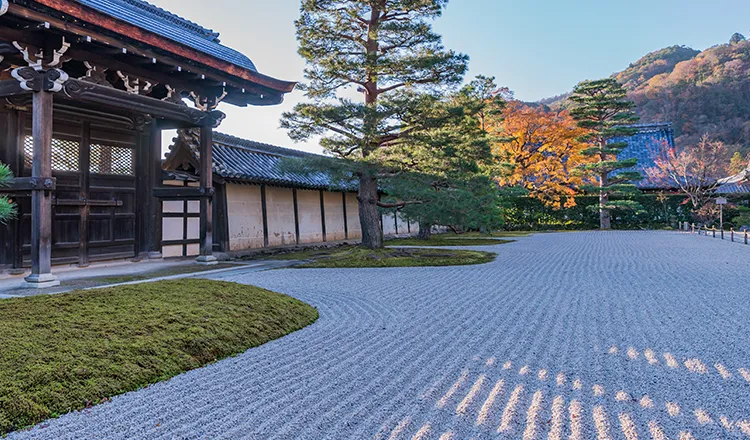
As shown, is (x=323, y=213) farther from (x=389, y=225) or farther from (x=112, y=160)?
(x=112, y=160)

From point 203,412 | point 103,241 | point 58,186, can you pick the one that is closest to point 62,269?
point 103,241

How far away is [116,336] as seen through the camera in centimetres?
330

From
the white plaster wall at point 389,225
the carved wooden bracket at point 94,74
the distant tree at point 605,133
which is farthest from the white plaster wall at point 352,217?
the distant tree at point 605,133

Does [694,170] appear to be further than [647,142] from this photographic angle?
No

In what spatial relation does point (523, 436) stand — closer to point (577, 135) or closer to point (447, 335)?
point (447, 335)

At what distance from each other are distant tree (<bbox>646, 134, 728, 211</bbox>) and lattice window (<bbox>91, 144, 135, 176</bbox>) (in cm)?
2561

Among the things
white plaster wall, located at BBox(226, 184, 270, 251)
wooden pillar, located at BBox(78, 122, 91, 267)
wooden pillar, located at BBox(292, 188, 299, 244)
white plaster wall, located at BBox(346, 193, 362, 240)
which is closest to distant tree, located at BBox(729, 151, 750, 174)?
white plaster wall, located at BBox(346, 193, 362, 240)

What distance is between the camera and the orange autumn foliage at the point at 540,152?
23172 mm

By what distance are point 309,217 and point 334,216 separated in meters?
1.35

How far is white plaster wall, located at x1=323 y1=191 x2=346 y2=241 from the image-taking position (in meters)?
14.4

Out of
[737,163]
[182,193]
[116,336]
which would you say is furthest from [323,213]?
[737,163]

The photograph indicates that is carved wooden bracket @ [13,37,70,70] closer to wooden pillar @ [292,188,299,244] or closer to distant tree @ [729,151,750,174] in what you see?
wooden pillar @ [292,188,299,244]

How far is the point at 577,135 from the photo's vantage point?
24.1 m

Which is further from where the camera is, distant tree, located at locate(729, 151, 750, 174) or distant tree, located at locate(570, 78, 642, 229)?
distant tree, located at locate(729, 151, 750, 174)
